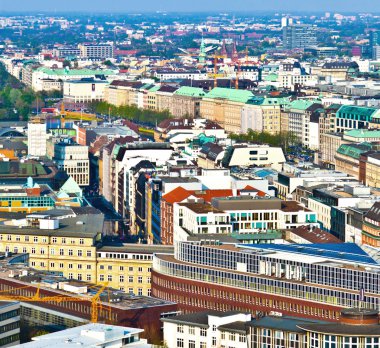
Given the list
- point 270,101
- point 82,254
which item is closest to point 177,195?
point 82,254

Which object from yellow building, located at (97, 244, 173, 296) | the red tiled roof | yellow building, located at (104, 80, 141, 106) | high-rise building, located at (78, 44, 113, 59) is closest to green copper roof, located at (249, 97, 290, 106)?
yellow building, located at (104, 80, 141, 106)

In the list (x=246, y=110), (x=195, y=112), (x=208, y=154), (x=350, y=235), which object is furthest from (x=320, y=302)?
(x=195, y=112)

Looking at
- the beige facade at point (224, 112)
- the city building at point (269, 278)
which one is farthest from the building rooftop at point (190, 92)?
the city building at point (269, 278)

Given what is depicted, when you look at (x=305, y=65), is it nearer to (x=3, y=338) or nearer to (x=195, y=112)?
(x=195, y=112)

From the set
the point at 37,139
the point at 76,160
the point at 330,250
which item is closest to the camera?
the point at 330,250

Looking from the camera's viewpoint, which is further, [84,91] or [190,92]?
[84,91]

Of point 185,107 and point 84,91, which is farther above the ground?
point 185,107

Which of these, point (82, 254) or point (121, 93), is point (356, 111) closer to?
point (121, 93)
